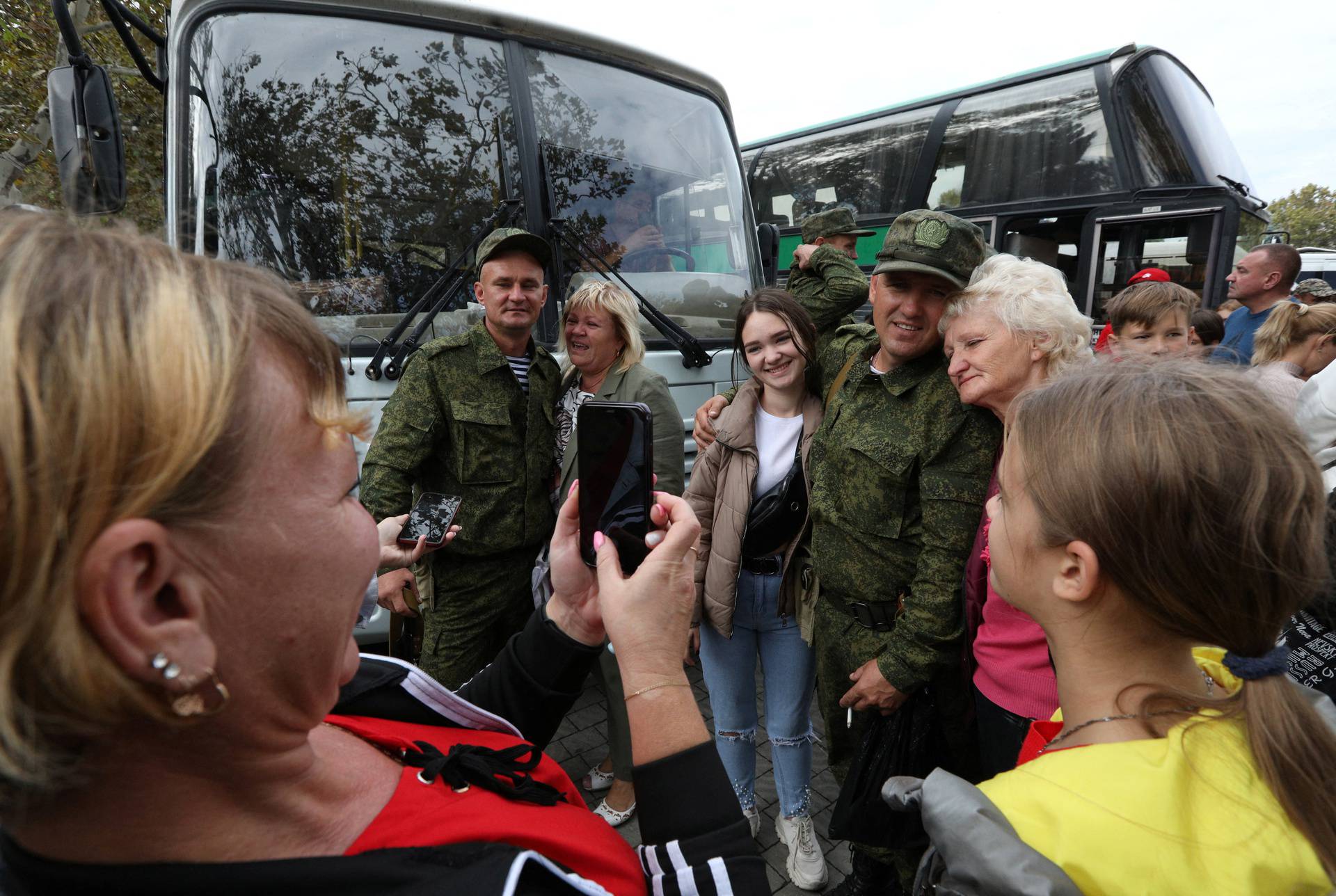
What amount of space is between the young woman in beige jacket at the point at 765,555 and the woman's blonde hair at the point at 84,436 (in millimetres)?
2015

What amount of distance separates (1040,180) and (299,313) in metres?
9.06

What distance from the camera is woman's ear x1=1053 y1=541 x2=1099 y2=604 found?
3.66ft

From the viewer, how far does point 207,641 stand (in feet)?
2.01

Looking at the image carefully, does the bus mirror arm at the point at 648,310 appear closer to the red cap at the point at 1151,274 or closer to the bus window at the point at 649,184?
the bus window at the point at 649,184

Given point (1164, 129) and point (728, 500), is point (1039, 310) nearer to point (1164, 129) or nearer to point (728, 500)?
point (728, 500)

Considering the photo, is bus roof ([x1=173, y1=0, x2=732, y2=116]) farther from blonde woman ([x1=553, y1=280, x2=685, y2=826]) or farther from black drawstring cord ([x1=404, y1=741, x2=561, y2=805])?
black drawstring cord ([x1=404, y1=741, x2=561, y2=805])

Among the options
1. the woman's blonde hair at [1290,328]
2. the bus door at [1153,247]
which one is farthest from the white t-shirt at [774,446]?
the bus door at [1153,247]

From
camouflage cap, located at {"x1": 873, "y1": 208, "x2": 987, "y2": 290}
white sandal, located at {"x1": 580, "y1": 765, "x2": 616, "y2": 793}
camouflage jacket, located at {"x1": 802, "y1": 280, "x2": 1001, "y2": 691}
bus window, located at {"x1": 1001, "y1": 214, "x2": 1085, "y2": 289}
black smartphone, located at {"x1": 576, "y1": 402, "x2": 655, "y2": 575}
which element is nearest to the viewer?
black smartphone, located at {"x1": 576, "y1": 402, "x2": 655, "y2": 575}

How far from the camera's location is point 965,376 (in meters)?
1.95

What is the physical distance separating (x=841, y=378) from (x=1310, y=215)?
177 feet

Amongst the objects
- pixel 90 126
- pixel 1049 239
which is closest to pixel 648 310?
pixel 90 126

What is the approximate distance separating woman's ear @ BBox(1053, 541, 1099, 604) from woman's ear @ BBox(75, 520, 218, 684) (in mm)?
1180

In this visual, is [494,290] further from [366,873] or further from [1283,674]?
[1283,674]

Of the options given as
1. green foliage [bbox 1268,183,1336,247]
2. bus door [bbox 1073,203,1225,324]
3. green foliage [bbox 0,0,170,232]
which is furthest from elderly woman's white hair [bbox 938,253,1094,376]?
green foliage [bbox 1268,183,1336,247]
